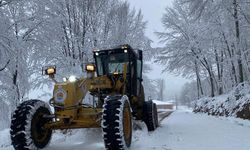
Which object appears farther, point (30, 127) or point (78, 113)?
point (78, 113)

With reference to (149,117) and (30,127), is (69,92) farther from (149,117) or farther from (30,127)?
(149,117)

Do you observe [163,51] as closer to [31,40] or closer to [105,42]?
[105,42]

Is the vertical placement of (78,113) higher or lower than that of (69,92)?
lower

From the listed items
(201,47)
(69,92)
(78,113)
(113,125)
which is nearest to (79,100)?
(78,113)

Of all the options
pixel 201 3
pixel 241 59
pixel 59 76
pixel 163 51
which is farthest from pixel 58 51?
pixel 163 51

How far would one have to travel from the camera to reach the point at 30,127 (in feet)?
26.6

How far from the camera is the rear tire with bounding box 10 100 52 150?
7836 mm

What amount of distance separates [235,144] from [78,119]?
363cm

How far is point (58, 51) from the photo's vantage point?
1923 cm

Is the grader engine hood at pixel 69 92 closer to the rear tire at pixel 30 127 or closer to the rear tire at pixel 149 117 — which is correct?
the rear tire at pixel 30 127

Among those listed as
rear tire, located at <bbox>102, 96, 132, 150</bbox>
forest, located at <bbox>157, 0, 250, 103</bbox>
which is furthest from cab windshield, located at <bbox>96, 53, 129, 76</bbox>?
forest, located at <bbox>157, 0, 250, 103</bbox>

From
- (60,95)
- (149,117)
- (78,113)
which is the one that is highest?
(60,95)

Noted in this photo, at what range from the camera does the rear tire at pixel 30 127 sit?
784 centimetres

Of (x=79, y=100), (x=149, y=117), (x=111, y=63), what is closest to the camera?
(x=79, y=100)
